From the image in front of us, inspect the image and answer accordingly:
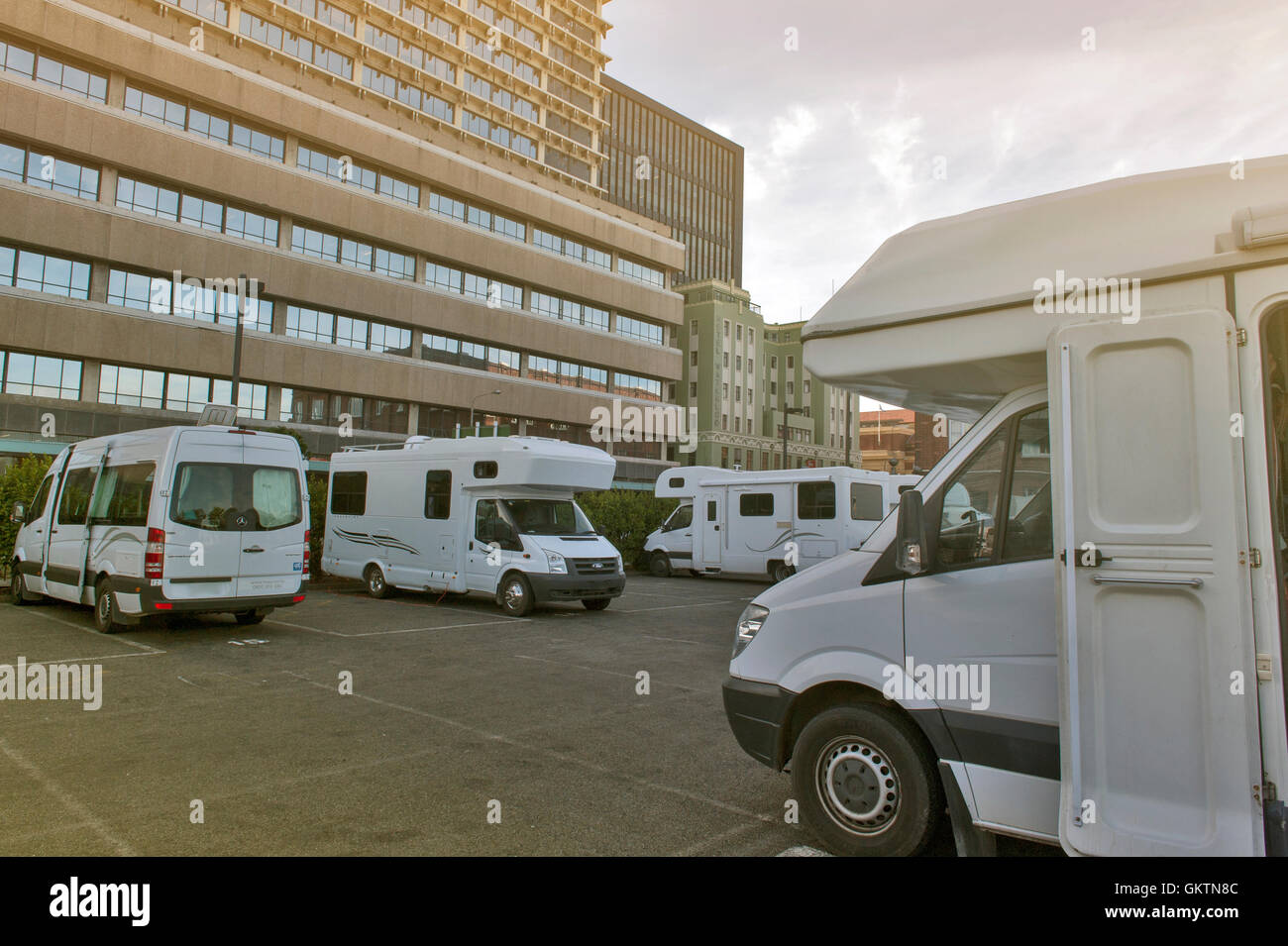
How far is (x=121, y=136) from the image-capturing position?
35.0m

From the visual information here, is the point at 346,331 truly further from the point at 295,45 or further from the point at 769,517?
the point at 769,517

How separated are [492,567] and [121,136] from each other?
32.9 meters

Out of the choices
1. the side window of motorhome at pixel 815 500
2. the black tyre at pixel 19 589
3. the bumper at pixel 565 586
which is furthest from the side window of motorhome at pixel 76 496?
the side window of motorhome at pixel 815 500

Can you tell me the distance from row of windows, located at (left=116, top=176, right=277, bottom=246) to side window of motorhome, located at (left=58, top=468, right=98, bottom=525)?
29.7 meters

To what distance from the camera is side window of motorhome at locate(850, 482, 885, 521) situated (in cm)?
1875

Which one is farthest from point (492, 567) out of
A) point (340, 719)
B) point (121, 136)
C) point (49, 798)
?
point (121, 136)

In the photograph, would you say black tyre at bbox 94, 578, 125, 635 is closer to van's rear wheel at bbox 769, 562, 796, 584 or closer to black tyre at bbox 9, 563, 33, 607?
black tyre at bbox 9, 563, 33, 607

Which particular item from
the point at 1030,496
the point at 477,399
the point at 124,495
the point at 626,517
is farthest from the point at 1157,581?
the point at 477,399

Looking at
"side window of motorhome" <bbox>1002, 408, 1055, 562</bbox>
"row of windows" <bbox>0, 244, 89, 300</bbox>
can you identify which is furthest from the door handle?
"row of windows" <bbox>0, 244, 89, 300</bbox>

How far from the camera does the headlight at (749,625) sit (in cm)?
447

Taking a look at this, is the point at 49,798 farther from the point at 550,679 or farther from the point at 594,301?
the point at 594,301

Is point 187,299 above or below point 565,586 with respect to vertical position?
above

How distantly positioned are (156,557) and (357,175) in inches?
1559

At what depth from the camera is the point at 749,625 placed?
4.55 metres
